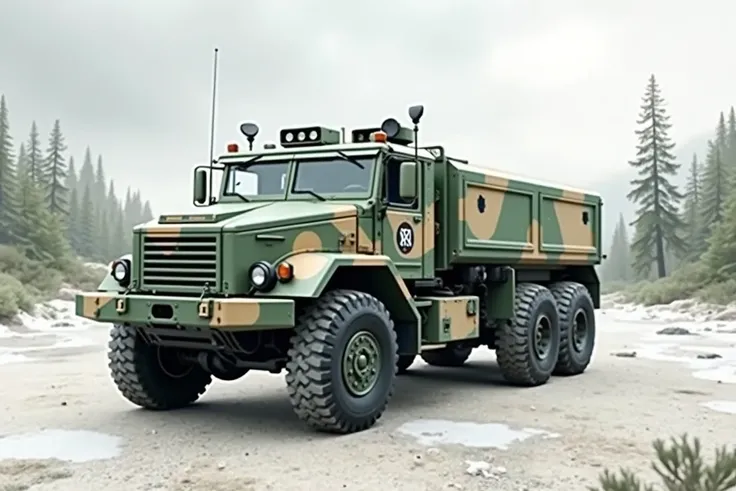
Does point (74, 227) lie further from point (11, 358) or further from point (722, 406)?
point (722, 406)

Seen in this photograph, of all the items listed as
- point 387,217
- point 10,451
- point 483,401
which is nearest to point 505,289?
point 483,401

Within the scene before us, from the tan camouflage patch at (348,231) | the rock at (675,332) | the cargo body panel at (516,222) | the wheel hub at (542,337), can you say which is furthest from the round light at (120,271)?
the rock at (675,332)

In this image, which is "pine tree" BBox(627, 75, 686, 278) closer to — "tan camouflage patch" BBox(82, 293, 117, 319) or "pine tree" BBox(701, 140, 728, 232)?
"pine tree" BBox(701, 140, 728, 232)

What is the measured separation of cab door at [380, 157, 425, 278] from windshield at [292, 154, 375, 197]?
0.21m

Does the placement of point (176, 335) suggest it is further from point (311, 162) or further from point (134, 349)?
point (311, 162)

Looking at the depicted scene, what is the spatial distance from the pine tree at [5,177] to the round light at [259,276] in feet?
120

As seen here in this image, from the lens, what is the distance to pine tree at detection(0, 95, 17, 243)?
133 feet

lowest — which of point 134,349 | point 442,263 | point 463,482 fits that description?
point 463,482

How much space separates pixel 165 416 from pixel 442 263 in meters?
3.46

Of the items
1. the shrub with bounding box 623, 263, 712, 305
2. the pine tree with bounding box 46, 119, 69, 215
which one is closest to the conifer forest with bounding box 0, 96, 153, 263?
the pine tree with bounding box 46, 119, 69, 215

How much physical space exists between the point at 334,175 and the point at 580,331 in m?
5.31

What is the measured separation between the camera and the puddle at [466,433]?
713 cm

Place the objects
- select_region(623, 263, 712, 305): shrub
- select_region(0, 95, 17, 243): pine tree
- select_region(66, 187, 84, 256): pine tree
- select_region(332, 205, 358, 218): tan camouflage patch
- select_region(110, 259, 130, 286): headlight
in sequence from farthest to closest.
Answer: select_region(66, 187, 84, 256): pine tree → select_region(0, 95, 17, 243): pine tree → select_region(623, 263, 712, 305): shrub → select_region(332, 205, 358, 218): tan camouflage patch → select_region(110, 259, 130, 286): headlight

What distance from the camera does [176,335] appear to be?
7.73 metres
